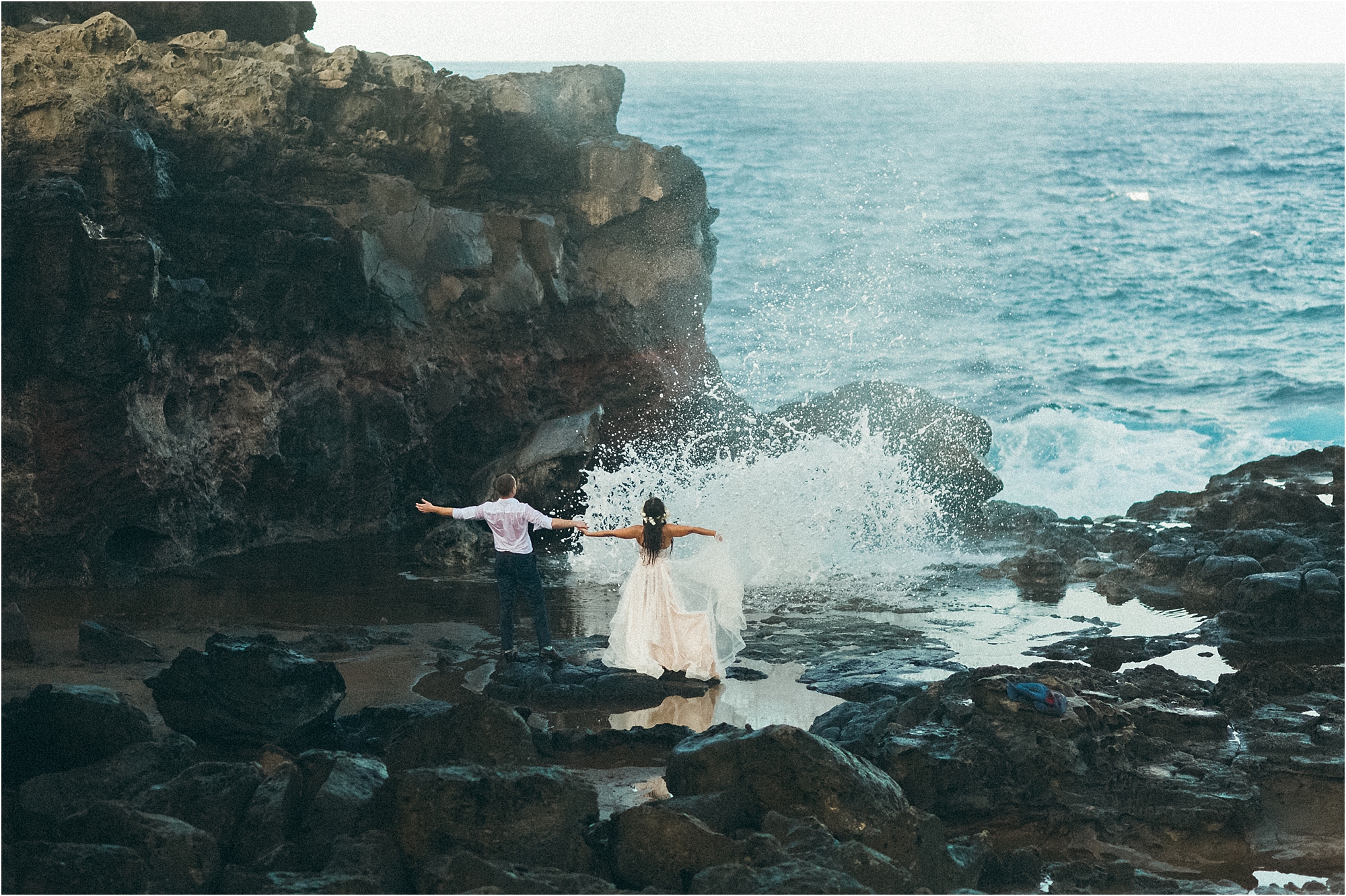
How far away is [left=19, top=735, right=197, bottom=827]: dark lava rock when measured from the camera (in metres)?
6.40

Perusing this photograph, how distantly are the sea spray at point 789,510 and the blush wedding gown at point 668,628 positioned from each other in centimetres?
301

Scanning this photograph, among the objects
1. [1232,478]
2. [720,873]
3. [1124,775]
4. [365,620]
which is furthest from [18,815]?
[1232,478]

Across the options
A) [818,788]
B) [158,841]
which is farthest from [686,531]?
[158,841]

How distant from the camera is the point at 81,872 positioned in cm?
551

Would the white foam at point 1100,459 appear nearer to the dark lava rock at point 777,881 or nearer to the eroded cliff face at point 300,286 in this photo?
the eroded cliff face at point 300,286

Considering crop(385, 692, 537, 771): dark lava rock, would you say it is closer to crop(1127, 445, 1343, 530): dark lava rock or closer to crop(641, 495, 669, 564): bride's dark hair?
crop(641, 495, 669, 564): bride's dark hair

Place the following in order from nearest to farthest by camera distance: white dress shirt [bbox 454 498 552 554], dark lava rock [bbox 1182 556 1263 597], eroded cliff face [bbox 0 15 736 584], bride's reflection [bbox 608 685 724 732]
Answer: bride's reflection [bbox 608 685 724 732] → white dress shirt [bbox 454 498 552 554] → eroded cliff face [bbox 0 15 736 584] → dark lava rock [bbox 1182 556 1263 597]

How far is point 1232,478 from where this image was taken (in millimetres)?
18750

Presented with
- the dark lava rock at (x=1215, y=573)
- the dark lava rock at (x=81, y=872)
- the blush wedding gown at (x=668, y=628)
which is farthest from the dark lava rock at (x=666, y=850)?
the dark lava rock at (x=1215, y=573)

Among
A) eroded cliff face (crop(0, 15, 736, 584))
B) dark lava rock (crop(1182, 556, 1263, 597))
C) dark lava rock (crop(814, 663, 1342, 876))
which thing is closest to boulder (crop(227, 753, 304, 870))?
dark lava rock (crop(814, 663, 1342, 876))

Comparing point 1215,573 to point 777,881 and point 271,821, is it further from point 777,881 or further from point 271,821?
point 271,821

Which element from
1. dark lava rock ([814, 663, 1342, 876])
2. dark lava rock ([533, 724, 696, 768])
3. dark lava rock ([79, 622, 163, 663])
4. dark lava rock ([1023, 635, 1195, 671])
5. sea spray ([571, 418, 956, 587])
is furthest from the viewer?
sea spray ([571, 418, 956, 587])

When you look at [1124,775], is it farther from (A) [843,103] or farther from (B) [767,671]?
(A) [843,103]

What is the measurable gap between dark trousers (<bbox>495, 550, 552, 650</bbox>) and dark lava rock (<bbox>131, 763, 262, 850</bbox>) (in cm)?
333
